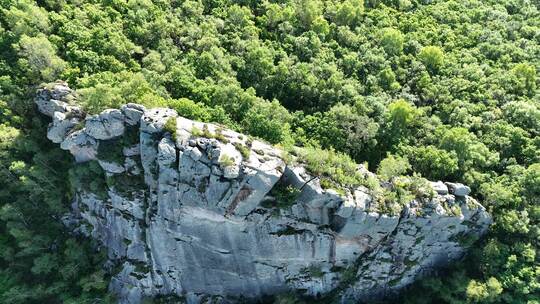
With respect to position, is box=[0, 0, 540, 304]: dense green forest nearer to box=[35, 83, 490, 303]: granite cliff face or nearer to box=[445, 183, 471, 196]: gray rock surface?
box=[445, 183, 471, 196]: gray rock surface

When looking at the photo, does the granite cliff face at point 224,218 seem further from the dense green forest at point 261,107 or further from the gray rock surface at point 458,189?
the dense green forest at point 261,107

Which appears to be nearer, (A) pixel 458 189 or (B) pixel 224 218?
(B) pixel 224 218

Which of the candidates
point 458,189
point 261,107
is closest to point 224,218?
point 261,107

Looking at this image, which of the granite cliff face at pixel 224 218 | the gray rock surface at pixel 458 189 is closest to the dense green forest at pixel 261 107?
the gray rock surface at pixel 458 189

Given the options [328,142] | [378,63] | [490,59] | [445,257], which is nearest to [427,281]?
[445,257]

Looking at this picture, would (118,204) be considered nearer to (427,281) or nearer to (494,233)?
(427,281)

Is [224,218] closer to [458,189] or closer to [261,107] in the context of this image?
[261,107]
